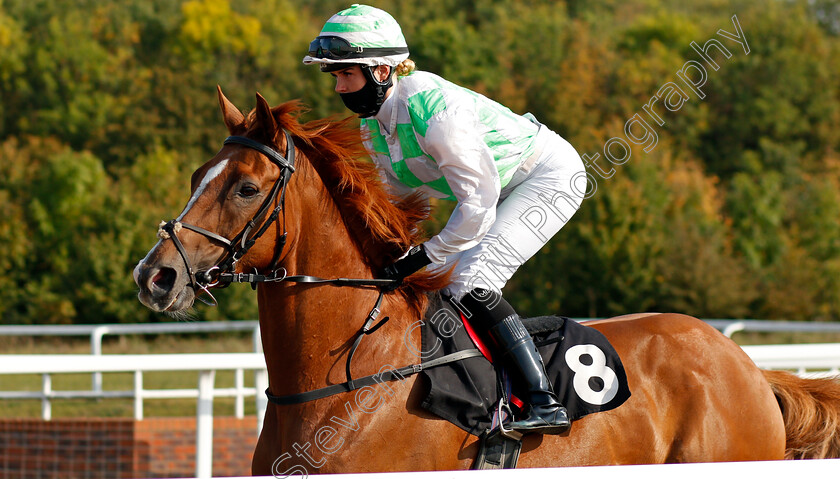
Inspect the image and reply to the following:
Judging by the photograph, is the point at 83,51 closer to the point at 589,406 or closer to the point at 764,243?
the point at 764,243

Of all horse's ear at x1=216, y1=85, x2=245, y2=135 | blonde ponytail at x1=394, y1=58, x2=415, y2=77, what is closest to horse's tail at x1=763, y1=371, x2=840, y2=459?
blonde ponytail at x1=394, y1=58, x2=415, y2=77

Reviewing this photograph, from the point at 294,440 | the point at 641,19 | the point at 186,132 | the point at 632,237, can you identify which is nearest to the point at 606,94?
the point at 641,19

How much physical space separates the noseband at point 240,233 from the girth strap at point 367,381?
41cm

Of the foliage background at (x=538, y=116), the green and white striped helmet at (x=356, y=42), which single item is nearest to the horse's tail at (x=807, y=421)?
the green and white striped helmet at (x=356, y=42)

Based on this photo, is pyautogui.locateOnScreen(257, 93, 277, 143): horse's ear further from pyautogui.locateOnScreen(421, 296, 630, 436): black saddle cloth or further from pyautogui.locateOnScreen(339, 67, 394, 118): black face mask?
pyautogui.locateOnScreen(421, 296, 630, 436): black saddle cloth

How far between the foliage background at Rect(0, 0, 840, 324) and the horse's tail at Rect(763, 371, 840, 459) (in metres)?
14.8

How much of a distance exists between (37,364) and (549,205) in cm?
256

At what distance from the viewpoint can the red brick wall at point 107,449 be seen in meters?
6.70

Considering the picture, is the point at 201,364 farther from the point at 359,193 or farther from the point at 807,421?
the point at 807,421

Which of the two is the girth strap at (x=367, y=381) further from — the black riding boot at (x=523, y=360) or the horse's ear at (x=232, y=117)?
the horse's ear at (x=232, y=117)

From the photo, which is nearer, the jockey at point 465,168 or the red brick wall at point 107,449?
the jockey at point 465,168

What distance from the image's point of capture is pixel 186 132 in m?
29.5

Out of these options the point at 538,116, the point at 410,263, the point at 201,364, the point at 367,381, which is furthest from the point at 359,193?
the point at 538,116

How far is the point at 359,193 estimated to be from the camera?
118 inches
